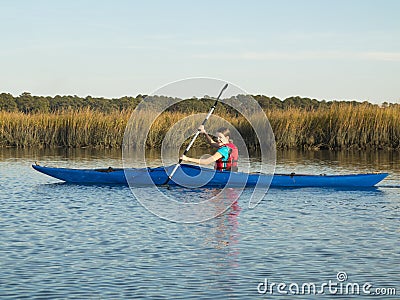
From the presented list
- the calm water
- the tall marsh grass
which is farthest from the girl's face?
the tall marsh grass

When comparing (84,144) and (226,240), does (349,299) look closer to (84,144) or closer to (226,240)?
(226,240)

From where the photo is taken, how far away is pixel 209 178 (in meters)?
13.5

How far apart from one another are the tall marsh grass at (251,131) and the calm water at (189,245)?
10.6 meters

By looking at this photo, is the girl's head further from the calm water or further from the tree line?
the tree line

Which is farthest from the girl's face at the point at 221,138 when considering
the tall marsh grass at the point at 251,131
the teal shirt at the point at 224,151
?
the tall marsh grass at the point at 251,131

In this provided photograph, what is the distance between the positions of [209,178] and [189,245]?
520 centimetres

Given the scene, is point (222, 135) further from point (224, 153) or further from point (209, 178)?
point (209, 178)

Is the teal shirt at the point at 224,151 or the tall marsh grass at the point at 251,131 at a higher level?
the tall marsh grass at the point at 251,131

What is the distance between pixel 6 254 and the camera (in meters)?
7.75

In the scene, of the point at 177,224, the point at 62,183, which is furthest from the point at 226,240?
the point at 62,183

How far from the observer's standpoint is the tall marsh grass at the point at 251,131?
23.5 metres

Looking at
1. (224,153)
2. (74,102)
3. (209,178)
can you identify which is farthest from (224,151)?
(74,102)

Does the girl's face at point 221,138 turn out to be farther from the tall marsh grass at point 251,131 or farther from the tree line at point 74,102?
the tree line at point 74,102

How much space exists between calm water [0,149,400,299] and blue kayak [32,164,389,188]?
A: 29 centimetres
